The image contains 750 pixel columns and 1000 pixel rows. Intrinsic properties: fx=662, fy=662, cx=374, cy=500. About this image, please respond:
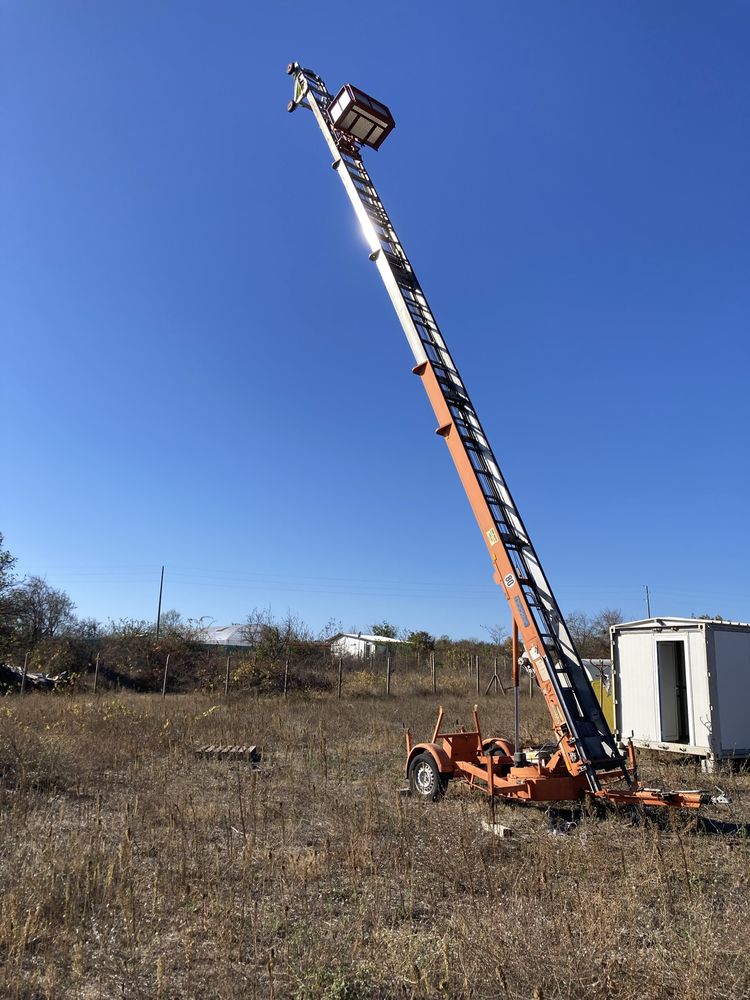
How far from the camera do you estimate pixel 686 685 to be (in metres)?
12.4

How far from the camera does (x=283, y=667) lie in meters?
27.6

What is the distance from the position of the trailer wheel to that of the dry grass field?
0.63 ft

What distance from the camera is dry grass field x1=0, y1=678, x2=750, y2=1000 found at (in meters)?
3.73

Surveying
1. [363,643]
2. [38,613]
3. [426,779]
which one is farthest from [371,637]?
[426,779]

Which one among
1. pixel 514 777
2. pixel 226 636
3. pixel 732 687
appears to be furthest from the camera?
pixel 226 636

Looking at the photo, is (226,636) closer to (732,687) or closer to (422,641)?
(422,641)

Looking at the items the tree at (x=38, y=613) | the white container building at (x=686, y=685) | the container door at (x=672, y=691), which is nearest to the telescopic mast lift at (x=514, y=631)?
the white container building at (x=686, y=685)

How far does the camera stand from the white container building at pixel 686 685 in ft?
38.7

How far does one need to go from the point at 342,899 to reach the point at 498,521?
14.8 feet

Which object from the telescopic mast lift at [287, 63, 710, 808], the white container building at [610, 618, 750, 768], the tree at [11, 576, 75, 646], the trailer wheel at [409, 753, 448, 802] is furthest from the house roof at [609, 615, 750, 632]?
the tree at [11, 576, 75, 646]

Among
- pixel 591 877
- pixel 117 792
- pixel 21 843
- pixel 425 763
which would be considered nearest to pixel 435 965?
pixel 591 877

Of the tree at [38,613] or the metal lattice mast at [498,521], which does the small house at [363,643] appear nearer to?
the tree at [38,613]

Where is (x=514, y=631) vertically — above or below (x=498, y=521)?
below

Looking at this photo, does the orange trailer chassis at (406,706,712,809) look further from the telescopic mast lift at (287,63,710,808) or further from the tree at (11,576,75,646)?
the tree at (11,576,75,646)
